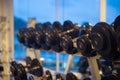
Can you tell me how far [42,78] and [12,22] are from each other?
262 centimetres

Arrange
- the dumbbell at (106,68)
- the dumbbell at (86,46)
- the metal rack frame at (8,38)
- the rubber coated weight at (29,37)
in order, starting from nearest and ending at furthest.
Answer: the dumbbell at (86,46) → the metal rack frame at (8,38) → the dumbbell at (106,68) → the rubber coated weight at (29,37)

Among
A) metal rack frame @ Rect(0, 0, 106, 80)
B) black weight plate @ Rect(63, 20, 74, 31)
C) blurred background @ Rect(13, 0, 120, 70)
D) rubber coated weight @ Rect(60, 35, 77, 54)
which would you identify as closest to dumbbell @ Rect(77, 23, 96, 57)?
metal rack frame @ Rect(0, 0, 106, 80)

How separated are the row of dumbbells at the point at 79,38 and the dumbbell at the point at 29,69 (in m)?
0.25

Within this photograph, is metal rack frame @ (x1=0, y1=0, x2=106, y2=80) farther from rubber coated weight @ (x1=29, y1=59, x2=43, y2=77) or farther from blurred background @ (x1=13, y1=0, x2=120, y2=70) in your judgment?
rubber coated weight @ (x1=29, y1=59, x2=43, y2=77)

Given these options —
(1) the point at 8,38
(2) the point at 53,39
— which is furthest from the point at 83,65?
(1) the point at 8,38

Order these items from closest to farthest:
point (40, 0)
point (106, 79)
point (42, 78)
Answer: point (106, 79) < point (42, 78) < point (40, 0)

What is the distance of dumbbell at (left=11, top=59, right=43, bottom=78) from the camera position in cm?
341

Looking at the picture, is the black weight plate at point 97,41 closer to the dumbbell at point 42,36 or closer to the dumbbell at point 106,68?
the dumbbell at point 106,68

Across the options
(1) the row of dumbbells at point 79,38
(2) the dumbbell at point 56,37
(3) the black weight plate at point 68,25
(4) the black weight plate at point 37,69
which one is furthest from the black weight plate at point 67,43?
(4) the black weight plate at point 37,69

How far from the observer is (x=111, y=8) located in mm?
3312

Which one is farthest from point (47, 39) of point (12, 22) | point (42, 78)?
point (12, 22)

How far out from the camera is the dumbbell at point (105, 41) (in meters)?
1.94

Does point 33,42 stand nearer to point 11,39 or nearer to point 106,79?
point 106,79

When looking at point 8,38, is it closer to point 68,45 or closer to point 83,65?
point 83,65
